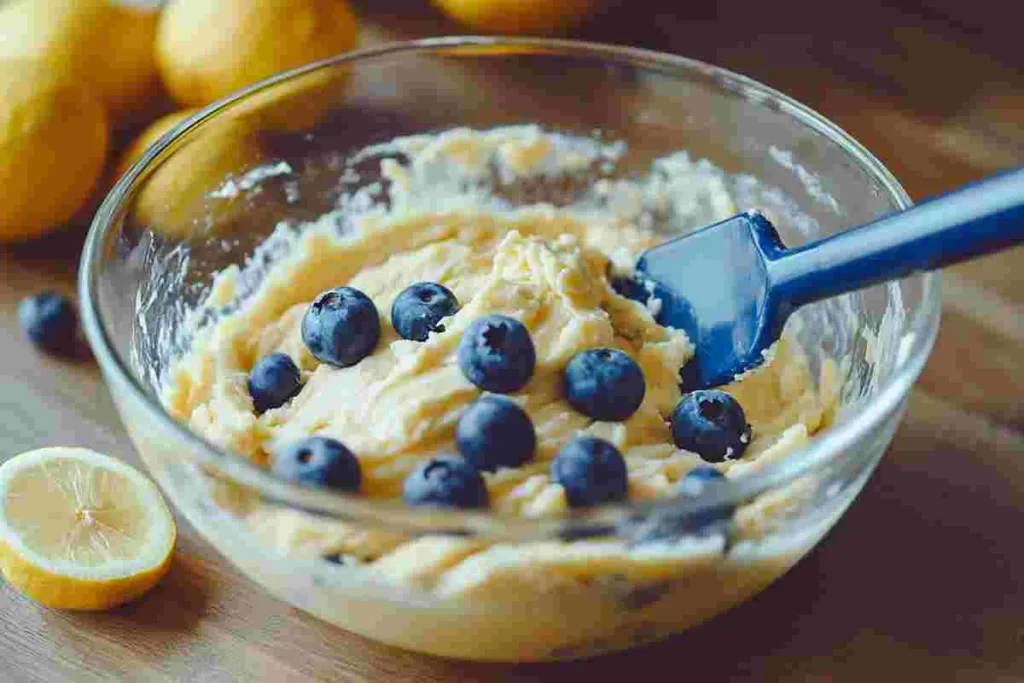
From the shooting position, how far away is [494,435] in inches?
54.0

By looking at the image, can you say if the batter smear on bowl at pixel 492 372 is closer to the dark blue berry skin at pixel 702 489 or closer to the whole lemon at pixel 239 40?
the dark blue berry skin at pixel 702 489

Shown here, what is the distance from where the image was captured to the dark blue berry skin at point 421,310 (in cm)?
159

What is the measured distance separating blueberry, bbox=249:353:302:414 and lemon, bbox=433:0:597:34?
102 centimetres

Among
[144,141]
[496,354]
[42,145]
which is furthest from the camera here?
[144,141]

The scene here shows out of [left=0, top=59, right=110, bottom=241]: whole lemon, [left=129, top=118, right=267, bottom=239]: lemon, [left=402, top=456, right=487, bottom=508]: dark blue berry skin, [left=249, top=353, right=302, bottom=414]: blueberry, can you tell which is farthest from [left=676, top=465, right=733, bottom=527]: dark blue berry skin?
[left=0, top=59, right=110, bottom=241]: whole lemon

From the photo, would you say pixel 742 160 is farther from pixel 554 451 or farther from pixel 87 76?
pixel 87 76

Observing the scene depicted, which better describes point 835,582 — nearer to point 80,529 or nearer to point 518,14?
point 80,529

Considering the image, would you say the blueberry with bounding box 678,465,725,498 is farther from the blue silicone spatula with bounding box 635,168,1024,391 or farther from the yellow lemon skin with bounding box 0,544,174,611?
the yellow lemon skin with bounding box 0,544,174,611

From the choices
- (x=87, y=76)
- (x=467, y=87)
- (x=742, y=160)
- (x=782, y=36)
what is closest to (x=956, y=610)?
(x=742, y=160)

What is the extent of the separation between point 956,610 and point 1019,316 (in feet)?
2.02

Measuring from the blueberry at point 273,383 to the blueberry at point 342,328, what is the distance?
4 cm

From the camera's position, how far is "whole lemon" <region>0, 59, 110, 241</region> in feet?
6.40

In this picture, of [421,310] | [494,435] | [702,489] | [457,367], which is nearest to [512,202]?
[421,310]

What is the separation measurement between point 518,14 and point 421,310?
977mm
